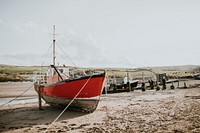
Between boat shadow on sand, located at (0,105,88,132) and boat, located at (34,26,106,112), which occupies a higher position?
boat, located at (34,26,106,112)

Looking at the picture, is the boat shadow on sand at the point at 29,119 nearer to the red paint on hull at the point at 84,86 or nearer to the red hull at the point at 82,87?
the red hull at the point at 82,87

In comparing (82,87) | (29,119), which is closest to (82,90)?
(82,87)

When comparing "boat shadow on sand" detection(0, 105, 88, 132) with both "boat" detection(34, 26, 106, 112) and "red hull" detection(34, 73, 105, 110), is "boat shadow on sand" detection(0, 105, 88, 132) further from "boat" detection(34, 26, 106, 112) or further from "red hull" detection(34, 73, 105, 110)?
"red hull" detection(34, 73, 105, 110)

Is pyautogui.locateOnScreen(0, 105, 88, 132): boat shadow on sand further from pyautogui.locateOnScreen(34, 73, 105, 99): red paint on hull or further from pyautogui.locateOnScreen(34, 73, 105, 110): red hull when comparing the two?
pyautogui.locateOnScreen(34, 73, 105, 99): red paint on hull

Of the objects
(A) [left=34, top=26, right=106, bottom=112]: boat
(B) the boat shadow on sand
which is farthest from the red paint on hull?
(B) the boat shadow on sand

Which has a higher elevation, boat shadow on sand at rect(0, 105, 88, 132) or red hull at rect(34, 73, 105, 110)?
red hull at rect(34, 73, 105, 110)

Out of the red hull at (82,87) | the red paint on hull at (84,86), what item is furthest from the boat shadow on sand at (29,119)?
the red paint on hull at (84,86)

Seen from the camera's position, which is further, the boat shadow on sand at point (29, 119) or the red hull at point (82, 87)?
the red hull at point (82, 87)

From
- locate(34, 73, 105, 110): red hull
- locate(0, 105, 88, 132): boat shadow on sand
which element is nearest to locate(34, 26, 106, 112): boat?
locate(34, 73, 105, 110): red hull

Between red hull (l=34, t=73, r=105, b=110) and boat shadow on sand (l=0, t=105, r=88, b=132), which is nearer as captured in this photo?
boat shadow on sand (l=0, t=105, r=88, b=132)

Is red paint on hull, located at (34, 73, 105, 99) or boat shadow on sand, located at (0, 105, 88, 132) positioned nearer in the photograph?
boat shadow on sand, located at (0, 105, 88, 132)

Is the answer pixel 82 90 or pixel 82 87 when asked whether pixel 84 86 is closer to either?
pixel 82 87

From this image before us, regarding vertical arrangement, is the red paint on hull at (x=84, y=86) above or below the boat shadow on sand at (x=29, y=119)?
above

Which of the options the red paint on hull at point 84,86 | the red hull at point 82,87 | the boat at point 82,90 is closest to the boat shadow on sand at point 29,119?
the boat at point 82,90
